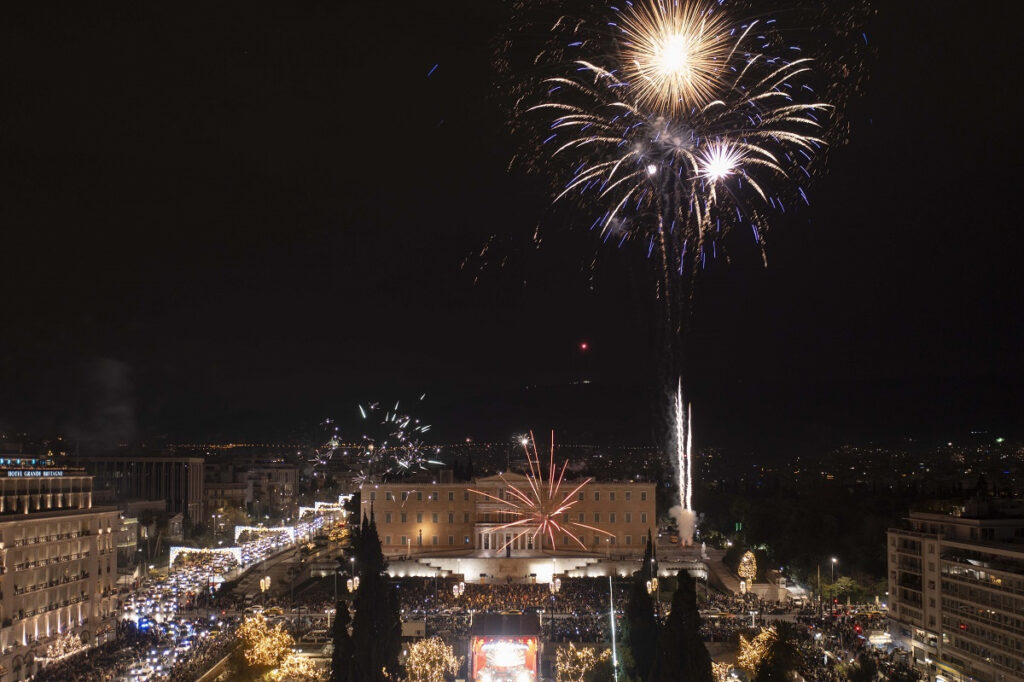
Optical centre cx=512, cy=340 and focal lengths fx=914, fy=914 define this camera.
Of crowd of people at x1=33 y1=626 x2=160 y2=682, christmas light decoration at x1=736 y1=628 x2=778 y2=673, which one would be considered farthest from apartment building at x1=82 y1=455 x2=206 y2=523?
christmas light decoration at x1=736 y1=628 x2=778 y2=673

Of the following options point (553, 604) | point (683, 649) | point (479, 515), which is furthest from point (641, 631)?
point (479, 515)

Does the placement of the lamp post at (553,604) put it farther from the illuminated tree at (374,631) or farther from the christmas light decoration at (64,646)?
the christmas light decoration at (64,646)

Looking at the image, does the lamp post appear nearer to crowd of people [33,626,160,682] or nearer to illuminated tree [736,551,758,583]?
illuminated tree [736,551,758,583]

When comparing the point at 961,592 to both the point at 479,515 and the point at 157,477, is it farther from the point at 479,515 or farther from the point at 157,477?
the point at 157,477

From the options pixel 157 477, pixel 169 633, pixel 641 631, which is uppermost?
pixel 157 477

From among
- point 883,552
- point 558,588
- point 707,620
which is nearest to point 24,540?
point 558,588

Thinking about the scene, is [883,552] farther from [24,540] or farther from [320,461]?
[320,461]

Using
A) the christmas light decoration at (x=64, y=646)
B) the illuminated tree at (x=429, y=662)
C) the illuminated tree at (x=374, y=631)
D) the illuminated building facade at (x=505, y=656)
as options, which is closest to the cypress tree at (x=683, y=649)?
the illuminated building facade at (x=505, y=656)
